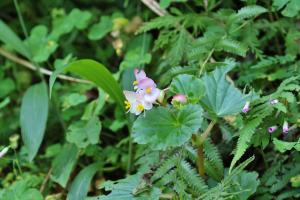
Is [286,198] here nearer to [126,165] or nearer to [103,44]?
[126,165]

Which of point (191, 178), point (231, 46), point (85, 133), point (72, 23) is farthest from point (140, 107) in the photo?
point (72, 23)

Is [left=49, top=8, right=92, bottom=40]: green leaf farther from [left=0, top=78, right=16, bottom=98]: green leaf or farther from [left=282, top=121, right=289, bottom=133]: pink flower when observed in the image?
[left=282, top=121, right=289, bottom=133]: pink flower

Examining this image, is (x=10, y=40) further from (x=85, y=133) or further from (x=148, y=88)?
(x=148, y=88)

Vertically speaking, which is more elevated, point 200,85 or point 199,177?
point 200,85

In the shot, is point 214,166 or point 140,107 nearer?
point 140,107

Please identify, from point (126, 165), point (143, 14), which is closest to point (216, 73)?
point (126, 165)

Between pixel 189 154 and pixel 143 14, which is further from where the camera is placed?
pixel 143 14

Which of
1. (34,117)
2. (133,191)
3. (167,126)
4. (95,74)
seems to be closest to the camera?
(167,126)
